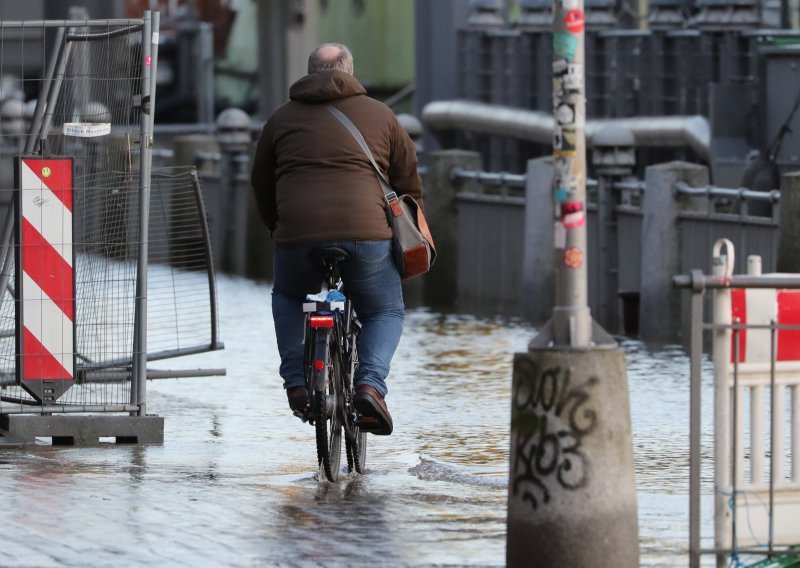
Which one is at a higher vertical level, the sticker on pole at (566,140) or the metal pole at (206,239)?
the sticker on pole at (566,140)

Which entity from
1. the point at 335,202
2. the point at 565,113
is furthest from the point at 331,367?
the point at 565,113

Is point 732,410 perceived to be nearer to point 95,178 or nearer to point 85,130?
point 85,130

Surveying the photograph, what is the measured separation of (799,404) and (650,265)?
1009cm

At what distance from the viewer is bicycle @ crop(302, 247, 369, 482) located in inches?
349

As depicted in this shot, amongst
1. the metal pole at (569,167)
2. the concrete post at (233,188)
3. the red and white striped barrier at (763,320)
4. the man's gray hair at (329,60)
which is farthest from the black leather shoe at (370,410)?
the concrete post at (233,188)

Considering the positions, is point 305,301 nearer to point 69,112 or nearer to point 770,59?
point 69,112

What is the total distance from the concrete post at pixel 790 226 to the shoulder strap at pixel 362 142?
21.5 ft

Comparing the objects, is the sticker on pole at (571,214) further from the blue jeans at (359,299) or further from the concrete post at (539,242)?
the concrete post at (539,242)

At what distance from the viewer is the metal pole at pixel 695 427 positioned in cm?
695

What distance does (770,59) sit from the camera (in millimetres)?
20375

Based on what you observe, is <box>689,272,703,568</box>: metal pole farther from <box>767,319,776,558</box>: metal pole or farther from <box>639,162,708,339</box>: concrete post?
<box>639,162,708,339</box>: concrete post

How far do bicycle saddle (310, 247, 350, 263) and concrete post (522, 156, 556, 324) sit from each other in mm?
9706

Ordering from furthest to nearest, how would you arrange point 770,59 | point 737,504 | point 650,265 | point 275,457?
point 770,59
point 650,265
point 275,457
point 737,504

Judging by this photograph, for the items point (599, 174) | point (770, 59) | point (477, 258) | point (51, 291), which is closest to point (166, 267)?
point (477, 258)
